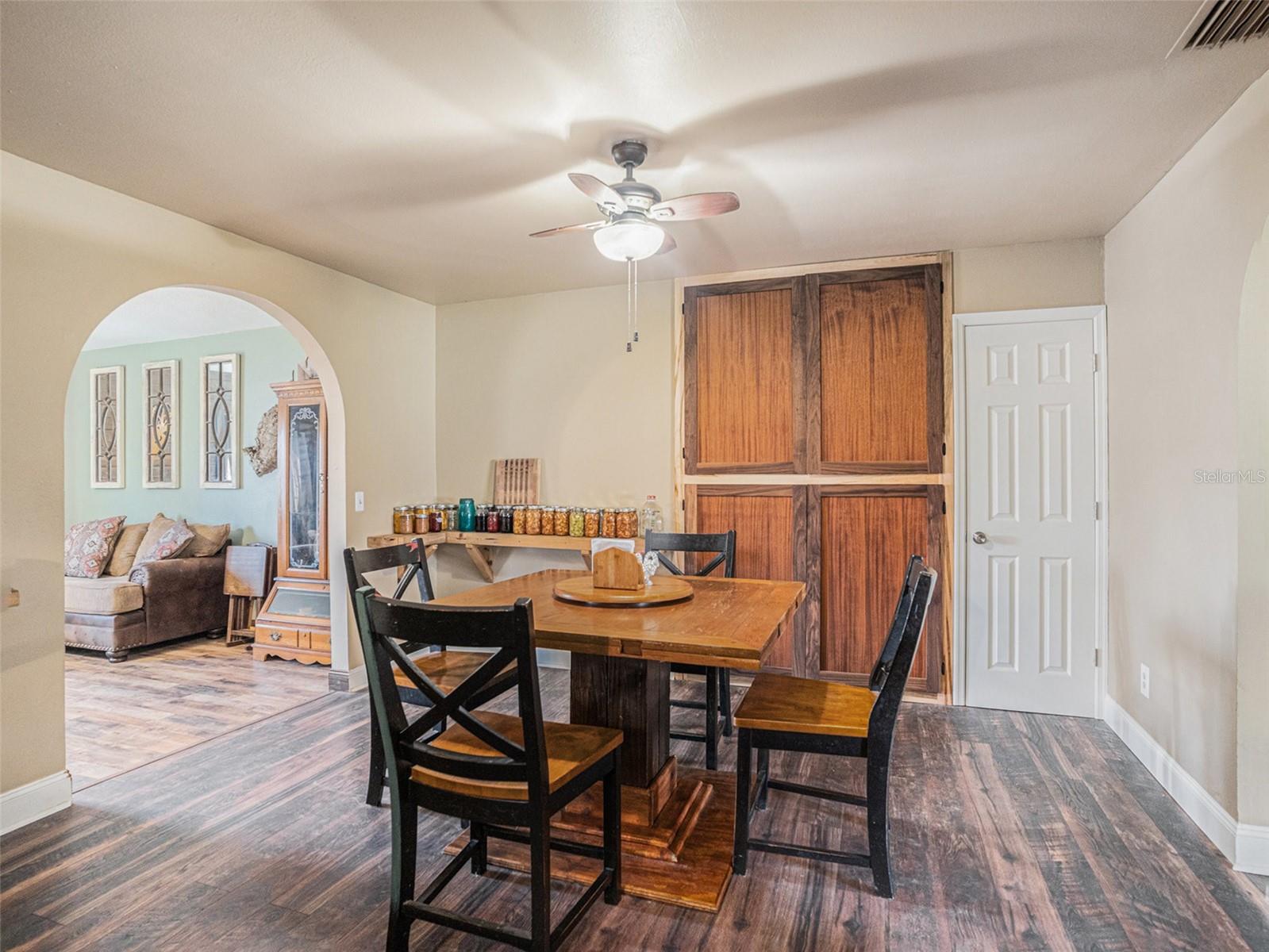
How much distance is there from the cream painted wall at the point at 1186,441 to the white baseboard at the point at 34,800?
4.15 metres

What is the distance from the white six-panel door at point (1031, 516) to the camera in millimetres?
3598

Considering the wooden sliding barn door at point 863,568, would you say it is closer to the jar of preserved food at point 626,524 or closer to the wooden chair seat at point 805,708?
the jar of preserved food at point 626,524

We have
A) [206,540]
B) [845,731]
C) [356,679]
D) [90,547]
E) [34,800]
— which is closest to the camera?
[845,731]

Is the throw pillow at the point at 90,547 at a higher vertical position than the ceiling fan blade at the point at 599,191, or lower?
lower

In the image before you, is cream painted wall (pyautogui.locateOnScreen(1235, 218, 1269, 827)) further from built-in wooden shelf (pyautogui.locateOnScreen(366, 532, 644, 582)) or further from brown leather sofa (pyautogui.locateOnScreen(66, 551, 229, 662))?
brown leather sofa (pyautogui.locateOnScreen(66, 551, 229, 662))

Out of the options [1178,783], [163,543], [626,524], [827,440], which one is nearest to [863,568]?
[827,440]

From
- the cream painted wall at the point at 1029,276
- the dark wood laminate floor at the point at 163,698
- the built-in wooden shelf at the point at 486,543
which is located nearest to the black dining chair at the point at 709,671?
the built-in wooden shelf at the point at 486,543

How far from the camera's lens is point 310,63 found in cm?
203

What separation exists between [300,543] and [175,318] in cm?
221

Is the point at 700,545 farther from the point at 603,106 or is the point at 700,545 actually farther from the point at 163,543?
the point at 163,543

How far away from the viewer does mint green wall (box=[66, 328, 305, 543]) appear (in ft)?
19.0

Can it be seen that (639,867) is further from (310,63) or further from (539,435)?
(539,435)

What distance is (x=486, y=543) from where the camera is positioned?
178 inches

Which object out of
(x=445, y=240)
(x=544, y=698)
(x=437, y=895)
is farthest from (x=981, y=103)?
(x=544, y=698)
